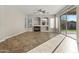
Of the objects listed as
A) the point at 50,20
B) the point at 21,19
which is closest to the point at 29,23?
the point at 21,19

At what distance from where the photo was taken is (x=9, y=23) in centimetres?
427

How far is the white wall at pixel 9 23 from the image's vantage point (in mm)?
3683

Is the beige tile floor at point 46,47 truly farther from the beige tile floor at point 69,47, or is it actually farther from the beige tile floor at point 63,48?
the beige tile floor at point 69,47

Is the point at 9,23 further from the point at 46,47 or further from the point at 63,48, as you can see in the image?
the point at 63,48

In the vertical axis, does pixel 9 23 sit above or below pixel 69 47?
above

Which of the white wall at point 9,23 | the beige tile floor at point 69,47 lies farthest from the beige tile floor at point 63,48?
the white wall at point 9,23

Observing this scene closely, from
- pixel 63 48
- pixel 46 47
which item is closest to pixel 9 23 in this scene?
pixel 46 47

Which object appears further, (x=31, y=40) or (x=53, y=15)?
(x=31, y=40)

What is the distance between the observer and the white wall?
3683mm

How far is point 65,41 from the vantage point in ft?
11.3

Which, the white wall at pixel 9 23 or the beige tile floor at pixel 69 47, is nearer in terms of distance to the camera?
the beige tile floor at pixel 69 47
